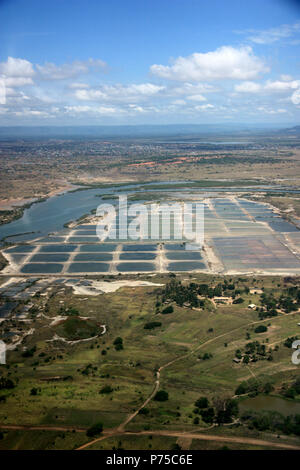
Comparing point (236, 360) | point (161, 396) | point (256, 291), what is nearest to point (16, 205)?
point (256, 291)

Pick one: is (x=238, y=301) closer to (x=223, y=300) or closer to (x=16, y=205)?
(x=223, y=300)

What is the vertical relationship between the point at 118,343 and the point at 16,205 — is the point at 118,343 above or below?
below

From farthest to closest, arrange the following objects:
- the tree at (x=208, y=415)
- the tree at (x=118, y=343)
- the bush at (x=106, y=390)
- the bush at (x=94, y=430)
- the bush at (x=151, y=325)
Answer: the bush at (x=151, y=325)
the tree at (x=118, y=343)
the bush at (x=106, y=390)
the tree at (x=208, y=415)
the bush at (x=94, y=430)

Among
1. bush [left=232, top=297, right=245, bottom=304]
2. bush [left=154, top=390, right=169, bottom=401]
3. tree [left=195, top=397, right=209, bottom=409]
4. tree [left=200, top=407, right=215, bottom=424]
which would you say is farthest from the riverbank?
tree [left=200, top=407, right=215, bottom=424]

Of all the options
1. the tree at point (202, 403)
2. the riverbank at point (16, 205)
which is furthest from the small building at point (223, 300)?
the riverbank at point (16, 205)

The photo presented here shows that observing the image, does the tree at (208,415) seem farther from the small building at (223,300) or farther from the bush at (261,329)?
the small building at (223,300)

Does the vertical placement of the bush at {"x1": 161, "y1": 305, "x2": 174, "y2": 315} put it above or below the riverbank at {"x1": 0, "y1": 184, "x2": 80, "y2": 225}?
below

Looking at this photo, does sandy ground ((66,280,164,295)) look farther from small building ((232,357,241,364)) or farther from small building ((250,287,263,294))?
small building ((232,357,241,364))
